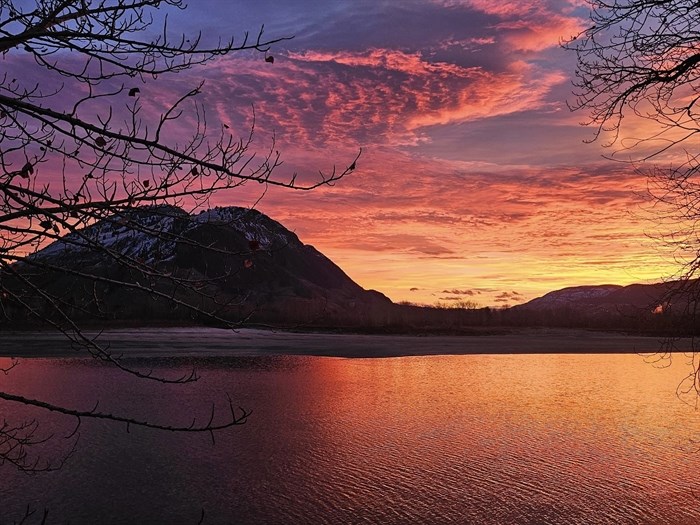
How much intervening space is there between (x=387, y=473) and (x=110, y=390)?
9.43 meters

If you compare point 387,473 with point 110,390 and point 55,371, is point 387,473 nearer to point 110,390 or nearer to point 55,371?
point 110,390

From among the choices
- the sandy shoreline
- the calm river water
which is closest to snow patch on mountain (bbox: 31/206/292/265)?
the calm river water

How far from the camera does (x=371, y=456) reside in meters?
9.86

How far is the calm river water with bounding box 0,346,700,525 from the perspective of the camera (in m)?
7.57

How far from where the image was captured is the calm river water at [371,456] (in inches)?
298

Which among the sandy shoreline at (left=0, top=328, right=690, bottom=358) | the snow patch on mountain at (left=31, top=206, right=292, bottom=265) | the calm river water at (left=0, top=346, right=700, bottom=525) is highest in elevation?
the snow patch on mountain at (left=31, top=206, right=292, bottom=265)

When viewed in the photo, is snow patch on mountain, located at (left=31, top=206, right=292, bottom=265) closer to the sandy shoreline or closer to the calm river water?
the calm river water

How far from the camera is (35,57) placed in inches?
127

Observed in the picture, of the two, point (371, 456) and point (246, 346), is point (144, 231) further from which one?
point (246, 346)

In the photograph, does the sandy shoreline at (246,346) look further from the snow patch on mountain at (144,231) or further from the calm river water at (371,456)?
the snow patch on mountain at (144,231)

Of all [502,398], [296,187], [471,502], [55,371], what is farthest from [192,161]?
[55,371]

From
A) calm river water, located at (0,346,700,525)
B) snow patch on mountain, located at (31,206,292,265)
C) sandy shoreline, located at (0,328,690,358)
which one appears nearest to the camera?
snow patch on mountain, located at (31,206,292,265)

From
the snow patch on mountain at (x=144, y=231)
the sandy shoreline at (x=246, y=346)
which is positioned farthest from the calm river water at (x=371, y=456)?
the sandy shoreline at (x=246, y=346)

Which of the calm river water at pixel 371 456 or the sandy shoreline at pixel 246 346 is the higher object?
the sandy shoreline at pixel 246 346
